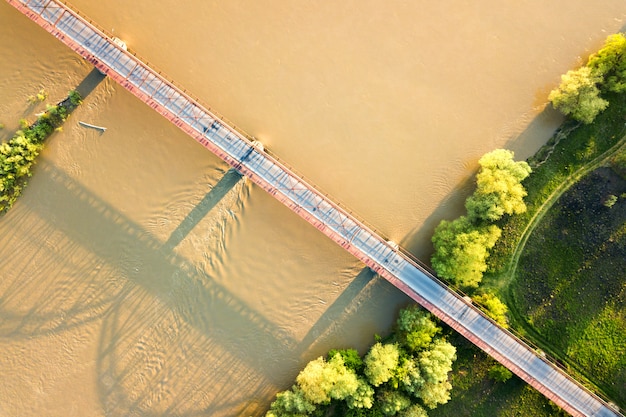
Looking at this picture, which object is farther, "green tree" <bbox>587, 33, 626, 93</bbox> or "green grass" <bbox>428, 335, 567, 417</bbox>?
"green grass" <bbox>428, 335, 567, 417</bbox>

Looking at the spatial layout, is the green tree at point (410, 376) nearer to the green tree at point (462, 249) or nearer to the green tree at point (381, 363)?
the green tree at point (381, 363)

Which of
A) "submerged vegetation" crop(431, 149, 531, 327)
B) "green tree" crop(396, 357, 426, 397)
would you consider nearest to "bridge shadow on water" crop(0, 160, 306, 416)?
"green tree" crop(396, 357, 426, 397)

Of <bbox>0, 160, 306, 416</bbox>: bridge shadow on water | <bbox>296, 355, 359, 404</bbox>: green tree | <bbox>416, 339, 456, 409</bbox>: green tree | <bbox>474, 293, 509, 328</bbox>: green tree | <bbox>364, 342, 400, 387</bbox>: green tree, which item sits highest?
<bbox>474, 293, 509, 328</bbox>: green tree

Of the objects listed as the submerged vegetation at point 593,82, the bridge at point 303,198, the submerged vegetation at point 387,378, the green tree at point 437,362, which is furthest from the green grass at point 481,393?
the submerged vegetation at point 593,82

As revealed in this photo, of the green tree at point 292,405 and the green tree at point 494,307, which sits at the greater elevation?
the green tree at point 494,307

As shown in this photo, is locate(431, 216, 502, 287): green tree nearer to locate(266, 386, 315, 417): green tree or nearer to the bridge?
the bridge

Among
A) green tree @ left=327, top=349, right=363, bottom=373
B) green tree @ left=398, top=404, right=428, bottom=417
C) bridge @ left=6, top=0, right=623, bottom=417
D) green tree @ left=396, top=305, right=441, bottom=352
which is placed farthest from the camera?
green tree @ left=327, top=349, right=363, bottom=373
